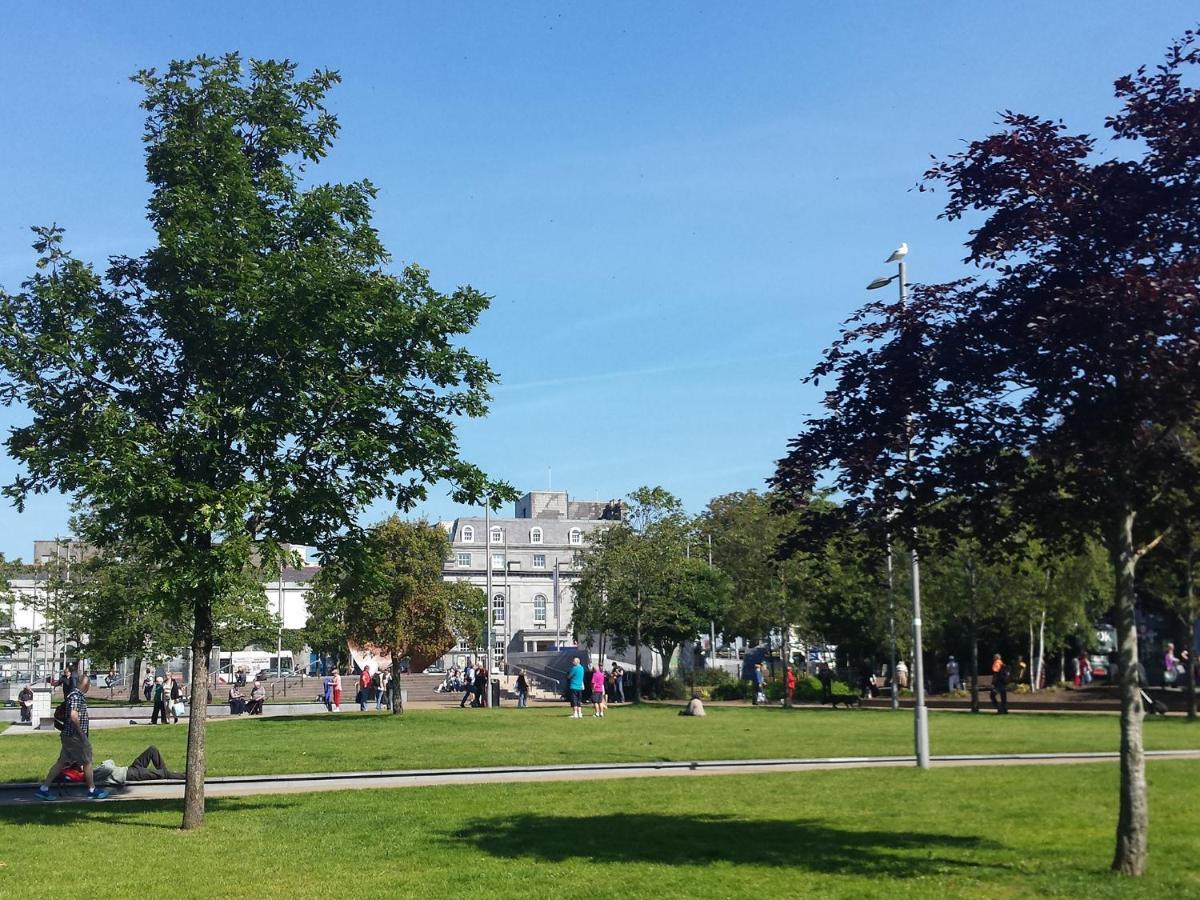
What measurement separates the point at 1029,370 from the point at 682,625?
47858mm

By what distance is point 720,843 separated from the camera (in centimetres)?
1157

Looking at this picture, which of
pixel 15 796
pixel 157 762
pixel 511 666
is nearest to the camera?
pixel 15 796

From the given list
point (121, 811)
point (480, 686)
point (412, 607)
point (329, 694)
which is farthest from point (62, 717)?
point (329, 694)

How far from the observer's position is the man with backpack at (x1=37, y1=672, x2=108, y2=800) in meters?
16.5

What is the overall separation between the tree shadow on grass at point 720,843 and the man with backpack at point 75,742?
6.42m

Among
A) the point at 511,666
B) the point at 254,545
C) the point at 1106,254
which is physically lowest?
the point at 511,666

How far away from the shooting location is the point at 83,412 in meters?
13.6

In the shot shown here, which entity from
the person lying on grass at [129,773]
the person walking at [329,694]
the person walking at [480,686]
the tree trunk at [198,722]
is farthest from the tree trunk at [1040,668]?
the tree trunk at [198,722]

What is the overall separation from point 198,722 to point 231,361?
4.22 meters

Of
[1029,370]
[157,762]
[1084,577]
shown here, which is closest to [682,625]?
[1084,577]

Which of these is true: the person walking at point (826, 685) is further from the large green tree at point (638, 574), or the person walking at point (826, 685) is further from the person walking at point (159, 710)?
the person walking at point (159, 710)

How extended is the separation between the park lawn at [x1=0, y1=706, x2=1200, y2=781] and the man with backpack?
3.33 meters

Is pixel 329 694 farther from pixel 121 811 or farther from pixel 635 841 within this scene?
pixel 635 841

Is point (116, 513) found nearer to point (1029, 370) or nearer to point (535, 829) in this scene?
point (535, 829)
